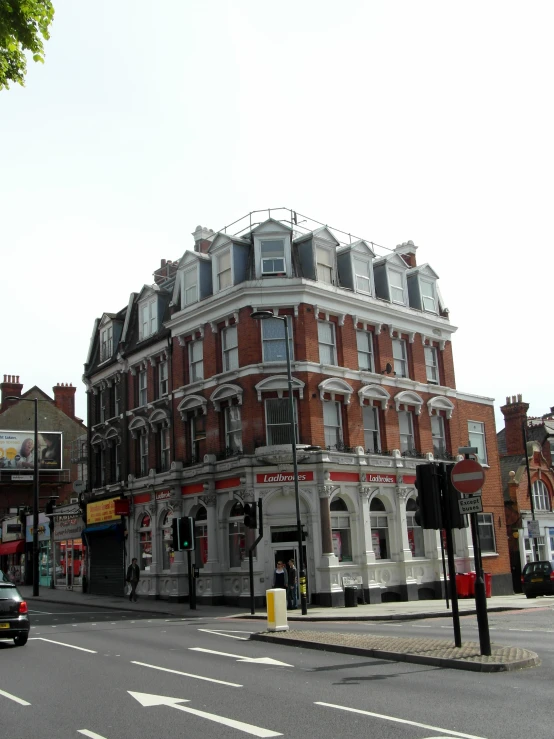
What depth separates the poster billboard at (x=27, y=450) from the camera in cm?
6300

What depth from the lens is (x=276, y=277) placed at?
105 ft

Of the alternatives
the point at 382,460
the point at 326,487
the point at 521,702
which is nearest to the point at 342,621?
the point at 326,487

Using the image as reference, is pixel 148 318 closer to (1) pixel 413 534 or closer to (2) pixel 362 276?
(2) pixel 362 276

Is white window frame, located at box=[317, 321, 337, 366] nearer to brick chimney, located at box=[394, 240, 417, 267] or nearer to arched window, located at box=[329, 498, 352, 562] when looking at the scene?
arched window, located at box=[329, 498, 352, 562]

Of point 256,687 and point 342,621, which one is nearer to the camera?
point 256,687

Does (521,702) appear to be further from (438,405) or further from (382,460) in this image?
(438,405)

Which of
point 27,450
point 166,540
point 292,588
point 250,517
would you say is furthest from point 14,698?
point 27,450

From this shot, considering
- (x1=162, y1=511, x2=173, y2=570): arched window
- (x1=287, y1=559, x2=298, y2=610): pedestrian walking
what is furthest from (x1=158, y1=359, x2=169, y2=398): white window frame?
(x1=287, y1=559, x2=298, y2=610): pedestrian walking

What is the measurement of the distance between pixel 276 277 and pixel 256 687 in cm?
2274

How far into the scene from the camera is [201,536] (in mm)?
32906

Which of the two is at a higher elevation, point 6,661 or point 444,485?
point 444,485

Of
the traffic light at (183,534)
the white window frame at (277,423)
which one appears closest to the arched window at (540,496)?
the white window frame at (277,423)

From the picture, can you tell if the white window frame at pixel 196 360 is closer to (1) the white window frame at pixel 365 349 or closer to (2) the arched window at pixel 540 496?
(1) the white window frame at pixel 365 349

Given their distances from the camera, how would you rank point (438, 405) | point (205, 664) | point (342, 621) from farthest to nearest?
point (438, 405) < point (342, 621) < point (205, 664)
